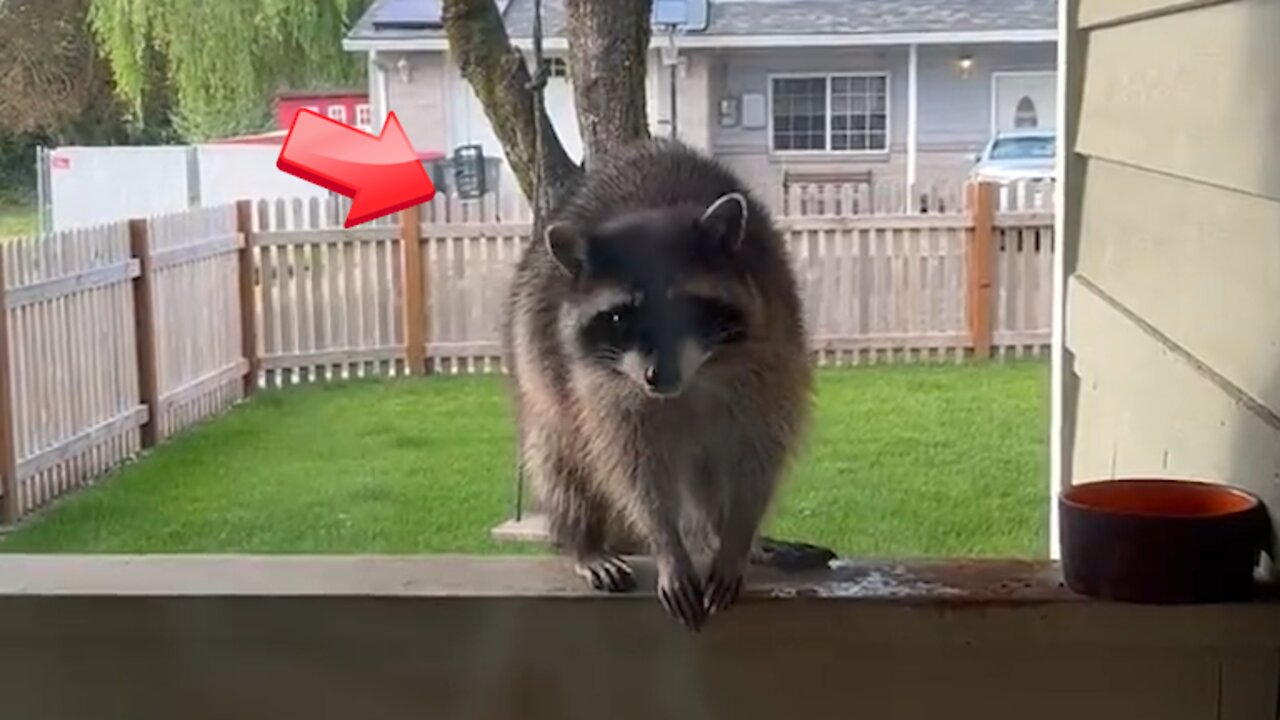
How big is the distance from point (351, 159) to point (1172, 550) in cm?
112

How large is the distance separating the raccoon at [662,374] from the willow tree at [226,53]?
742mm

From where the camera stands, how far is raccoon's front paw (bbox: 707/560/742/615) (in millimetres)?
763

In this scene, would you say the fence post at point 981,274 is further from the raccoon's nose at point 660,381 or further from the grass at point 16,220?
the raccoon's nose at point 660,381

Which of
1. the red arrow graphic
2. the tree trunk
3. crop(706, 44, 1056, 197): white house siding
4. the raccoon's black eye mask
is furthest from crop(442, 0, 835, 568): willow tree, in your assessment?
the raccoon's black eye mask

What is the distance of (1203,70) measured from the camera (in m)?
0.87

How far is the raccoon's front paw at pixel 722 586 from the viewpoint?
30.0 inches

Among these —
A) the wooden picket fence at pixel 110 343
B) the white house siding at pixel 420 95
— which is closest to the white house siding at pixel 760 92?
the white house siding at pixel 420 95

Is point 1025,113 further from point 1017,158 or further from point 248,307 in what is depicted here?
point 248,307

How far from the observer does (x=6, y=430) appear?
2.40m

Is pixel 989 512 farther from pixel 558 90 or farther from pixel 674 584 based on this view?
pixel 674 584

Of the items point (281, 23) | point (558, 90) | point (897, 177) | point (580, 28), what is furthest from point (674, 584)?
point (897, 177)

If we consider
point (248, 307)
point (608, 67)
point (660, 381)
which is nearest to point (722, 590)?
point (660, 381)

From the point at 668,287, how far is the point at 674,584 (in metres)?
0.16

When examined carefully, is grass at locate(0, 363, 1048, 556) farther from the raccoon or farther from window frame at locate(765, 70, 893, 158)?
the raccoon
